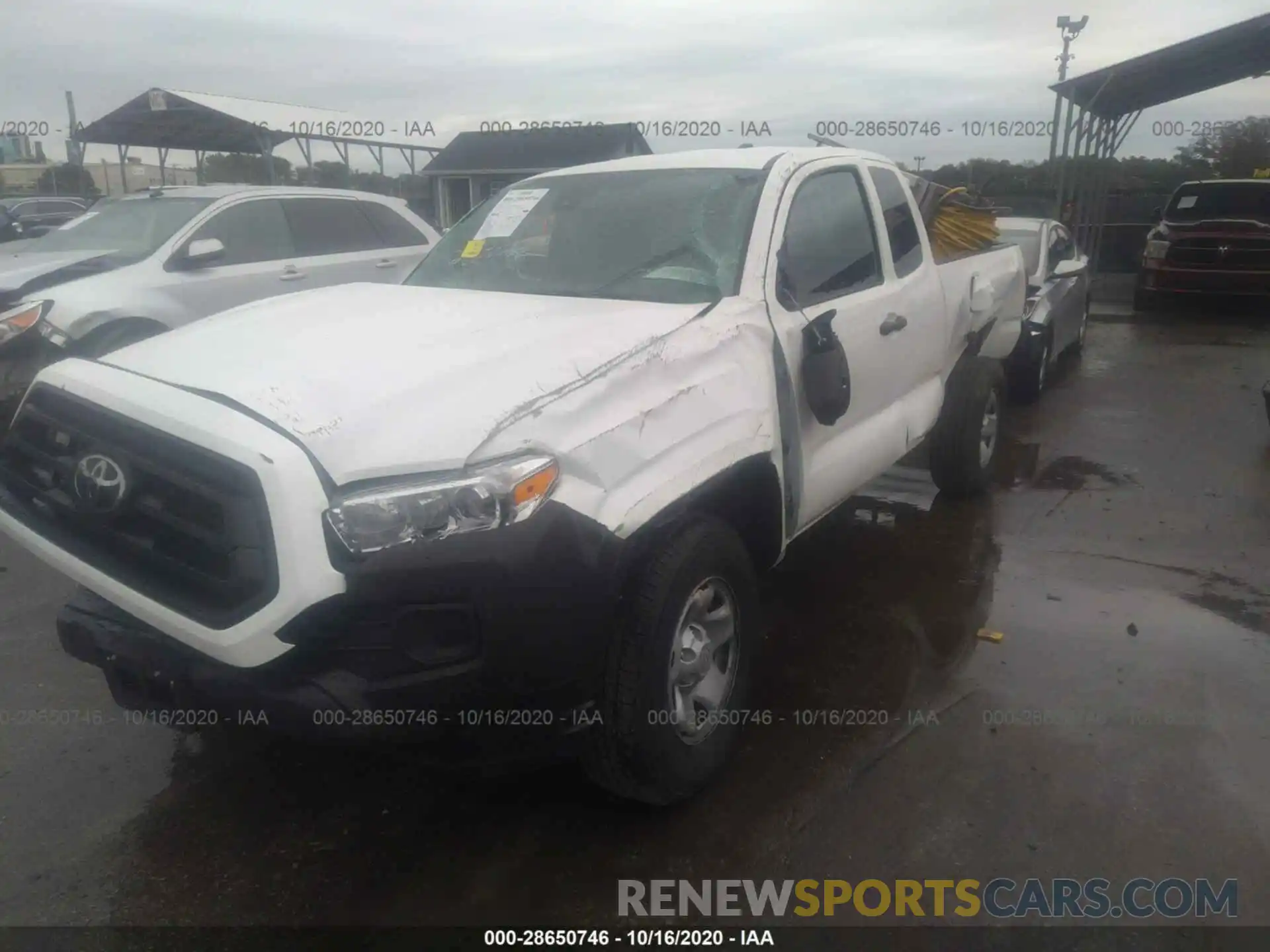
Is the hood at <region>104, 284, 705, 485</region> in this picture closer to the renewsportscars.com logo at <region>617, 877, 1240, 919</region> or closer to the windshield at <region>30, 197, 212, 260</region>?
the renewsportscars.com logo at <region>617, 877, 1240, 919</region>

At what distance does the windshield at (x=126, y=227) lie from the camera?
6.96 meters

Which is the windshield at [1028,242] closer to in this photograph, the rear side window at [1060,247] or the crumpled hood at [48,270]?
the rear side window at [1060,247]

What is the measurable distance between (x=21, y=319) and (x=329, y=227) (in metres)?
2.45

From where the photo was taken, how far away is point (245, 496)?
86.4 inches

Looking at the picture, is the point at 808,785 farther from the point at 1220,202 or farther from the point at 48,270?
the point at 1220,202

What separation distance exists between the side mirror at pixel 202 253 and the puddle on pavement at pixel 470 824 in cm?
439

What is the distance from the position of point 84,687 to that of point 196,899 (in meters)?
1.44

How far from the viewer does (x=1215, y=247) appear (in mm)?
12969

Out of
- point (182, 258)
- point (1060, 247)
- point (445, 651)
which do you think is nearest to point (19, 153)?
point (182, 258)

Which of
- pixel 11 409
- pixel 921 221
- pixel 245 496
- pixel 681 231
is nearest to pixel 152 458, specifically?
pixel 245 496

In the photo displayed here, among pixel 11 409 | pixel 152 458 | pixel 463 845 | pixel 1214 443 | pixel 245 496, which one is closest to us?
pixel 245 496

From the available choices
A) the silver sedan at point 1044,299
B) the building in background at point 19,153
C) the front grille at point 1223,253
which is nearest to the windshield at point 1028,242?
the silver sedan at point 1044,299

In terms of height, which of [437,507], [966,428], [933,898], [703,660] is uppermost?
Result: [437,507]

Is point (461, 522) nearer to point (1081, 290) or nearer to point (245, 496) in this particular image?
point (245, 496)
